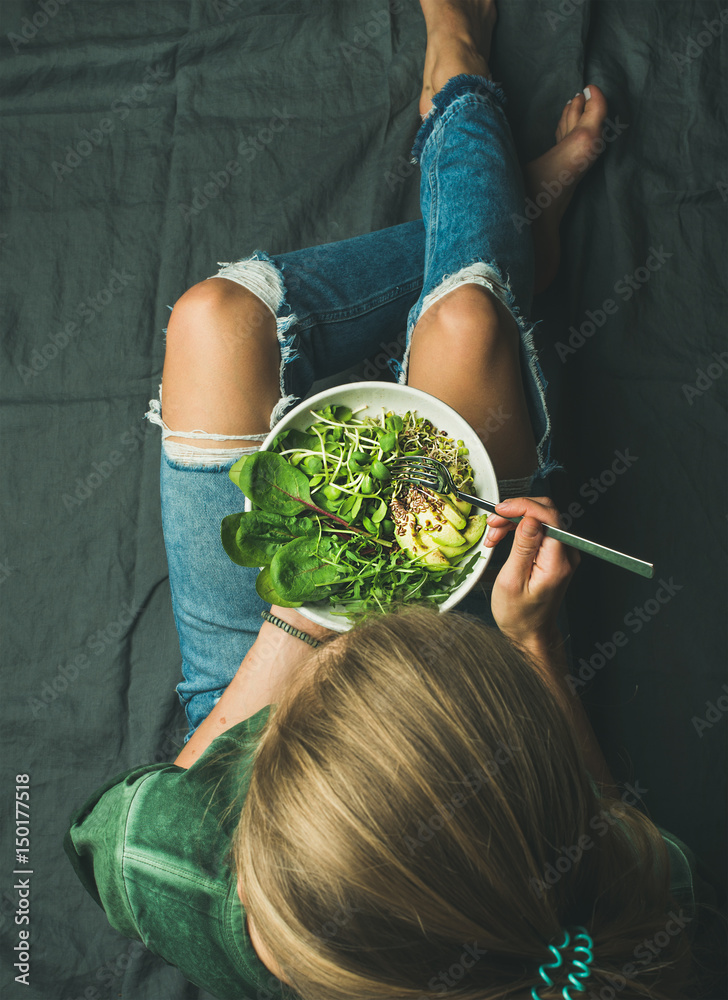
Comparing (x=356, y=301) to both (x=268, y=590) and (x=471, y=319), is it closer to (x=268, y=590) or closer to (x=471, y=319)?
(x=471, y=319)

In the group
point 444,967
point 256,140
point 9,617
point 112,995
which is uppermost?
point 256,140

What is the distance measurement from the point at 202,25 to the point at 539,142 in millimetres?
618

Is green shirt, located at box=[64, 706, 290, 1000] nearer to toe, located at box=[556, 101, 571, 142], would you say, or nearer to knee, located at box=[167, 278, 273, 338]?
knee, located at box=[167, 278, 273, 338]

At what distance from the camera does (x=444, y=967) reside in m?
0.43

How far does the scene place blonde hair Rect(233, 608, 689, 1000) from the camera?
0.43 meters

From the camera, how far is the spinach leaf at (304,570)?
25.7 inches

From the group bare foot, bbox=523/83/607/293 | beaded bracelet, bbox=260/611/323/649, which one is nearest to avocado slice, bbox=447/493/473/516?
beaded bracelet, bbox=260/611/323/649

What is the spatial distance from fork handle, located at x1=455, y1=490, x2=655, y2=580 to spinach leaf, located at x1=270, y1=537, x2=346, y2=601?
15cm

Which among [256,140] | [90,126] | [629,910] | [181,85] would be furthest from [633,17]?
[629,910]

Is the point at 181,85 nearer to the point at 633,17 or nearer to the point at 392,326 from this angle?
the point at 392,326

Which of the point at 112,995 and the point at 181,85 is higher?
the point at 181,85

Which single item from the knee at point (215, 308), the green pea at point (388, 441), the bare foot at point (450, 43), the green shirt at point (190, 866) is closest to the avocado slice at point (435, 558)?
the green pea at point (388, 441)

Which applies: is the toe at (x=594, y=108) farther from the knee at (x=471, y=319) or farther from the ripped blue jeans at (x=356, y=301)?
the knee at (x=471, y=319)

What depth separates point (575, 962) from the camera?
427mm
